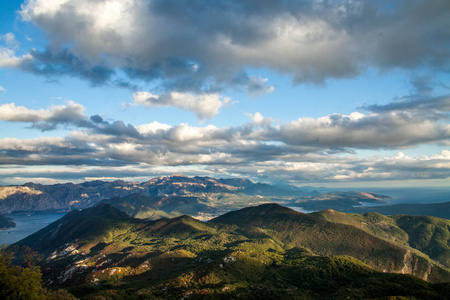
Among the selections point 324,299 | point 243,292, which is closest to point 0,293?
point 243,292

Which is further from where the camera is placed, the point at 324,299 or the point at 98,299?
the point at 324,299

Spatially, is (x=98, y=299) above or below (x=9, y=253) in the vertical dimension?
below

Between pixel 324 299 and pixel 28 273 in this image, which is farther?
pixel 324 299

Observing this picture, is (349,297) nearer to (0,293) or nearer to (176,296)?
(176,296)

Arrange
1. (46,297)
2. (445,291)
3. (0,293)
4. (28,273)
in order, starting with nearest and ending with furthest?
(0,293)
(28,273)
(46,297)
(445,291)

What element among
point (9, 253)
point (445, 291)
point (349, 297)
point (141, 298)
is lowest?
point (141, 298)

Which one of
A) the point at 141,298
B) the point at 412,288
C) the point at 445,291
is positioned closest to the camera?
the point at 445,291

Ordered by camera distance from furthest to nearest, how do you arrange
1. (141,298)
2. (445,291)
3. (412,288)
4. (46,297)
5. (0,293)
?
(141,298) < (412,288) < (445,291) < (46,297) < (0,293)

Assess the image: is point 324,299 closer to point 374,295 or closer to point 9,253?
point 374,295

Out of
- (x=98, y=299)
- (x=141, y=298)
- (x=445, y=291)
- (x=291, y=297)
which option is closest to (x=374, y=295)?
(x=445, y=291)
